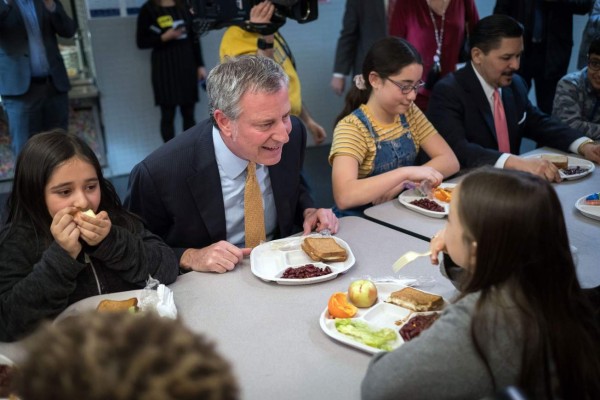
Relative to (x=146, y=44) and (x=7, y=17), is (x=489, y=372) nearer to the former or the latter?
(x=7, y=17)

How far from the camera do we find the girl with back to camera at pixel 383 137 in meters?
2.32

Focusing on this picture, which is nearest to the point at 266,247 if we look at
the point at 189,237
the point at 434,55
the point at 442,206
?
the point at 189,237

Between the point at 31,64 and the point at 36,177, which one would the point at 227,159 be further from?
the point at 31,64

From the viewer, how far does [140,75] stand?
502cm

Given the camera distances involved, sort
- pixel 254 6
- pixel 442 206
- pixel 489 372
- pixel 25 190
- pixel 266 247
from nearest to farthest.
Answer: pixel 489 372
pixel 25 190
pixel 266 247
pixel 442 206
pixel 254 6

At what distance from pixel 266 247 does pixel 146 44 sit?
3288 millimetres

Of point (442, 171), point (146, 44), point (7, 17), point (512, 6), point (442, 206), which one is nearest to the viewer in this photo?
point (442, 206)

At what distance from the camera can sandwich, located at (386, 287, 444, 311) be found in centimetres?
151

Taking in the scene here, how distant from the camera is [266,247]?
1936 mm

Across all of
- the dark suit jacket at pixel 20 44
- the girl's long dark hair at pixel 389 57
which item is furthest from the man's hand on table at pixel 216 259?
the dark suit jacket at pixel 20 44

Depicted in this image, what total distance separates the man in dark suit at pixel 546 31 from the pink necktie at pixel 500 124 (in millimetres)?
1471

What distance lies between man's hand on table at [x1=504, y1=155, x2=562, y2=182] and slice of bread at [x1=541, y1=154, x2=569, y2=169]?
9 cm

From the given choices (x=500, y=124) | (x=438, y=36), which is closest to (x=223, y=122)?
(x=500, y=124)

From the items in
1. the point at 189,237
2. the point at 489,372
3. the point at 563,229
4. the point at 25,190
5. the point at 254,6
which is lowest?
the point at 189,237
